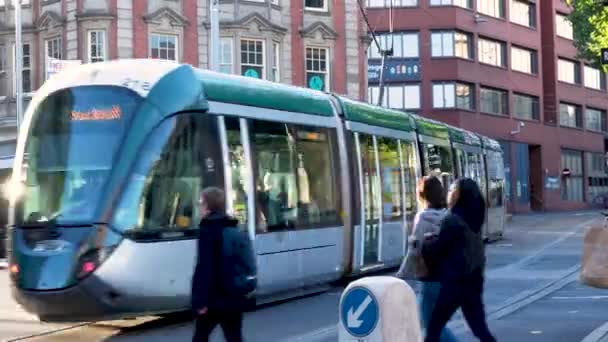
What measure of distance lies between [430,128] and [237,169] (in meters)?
10.1

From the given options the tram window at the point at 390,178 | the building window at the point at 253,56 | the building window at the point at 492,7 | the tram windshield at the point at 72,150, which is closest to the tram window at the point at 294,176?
the tram window at the point at 390,178

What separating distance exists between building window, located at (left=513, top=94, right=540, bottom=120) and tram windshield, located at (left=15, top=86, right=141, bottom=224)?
59785 mm

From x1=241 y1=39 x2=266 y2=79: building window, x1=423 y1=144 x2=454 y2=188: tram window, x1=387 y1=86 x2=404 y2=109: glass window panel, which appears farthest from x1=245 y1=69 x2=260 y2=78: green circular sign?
x1=387 y1=86 x2=404 y2=109: glass window panel

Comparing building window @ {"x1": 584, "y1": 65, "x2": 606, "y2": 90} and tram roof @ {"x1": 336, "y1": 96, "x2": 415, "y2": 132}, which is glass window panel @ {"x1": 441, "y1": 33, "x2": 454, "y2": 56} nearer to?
building window @ {"x1": 584, "y1": 65, "x2": 606, "y2": 90}

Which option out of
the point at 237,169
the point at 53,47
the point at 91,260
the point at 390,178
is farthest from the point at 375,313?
the point at 53,47

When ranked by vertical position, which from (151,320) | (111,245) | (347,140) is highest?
(347,140)

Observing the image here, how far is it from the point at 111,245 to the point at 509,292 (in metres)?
7.65

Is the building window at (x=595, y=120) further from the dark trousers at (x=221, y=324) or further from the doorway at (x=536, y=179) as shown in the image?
the dark trousers at (x=221, y=324)

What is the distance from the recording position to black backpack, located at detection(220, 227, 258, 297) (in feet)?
26.3

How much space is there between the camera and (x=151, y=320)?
1458cm

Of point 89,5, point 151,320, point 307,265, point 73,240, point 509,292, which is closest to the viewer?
point 73,240

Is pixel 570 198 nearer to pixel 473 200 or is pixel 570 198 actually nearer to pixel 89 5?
pixel 89 5

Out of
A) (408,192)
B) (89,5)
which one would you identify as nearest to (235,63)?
(89,5)

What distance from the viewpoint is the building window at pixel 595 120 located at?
3179 inches
